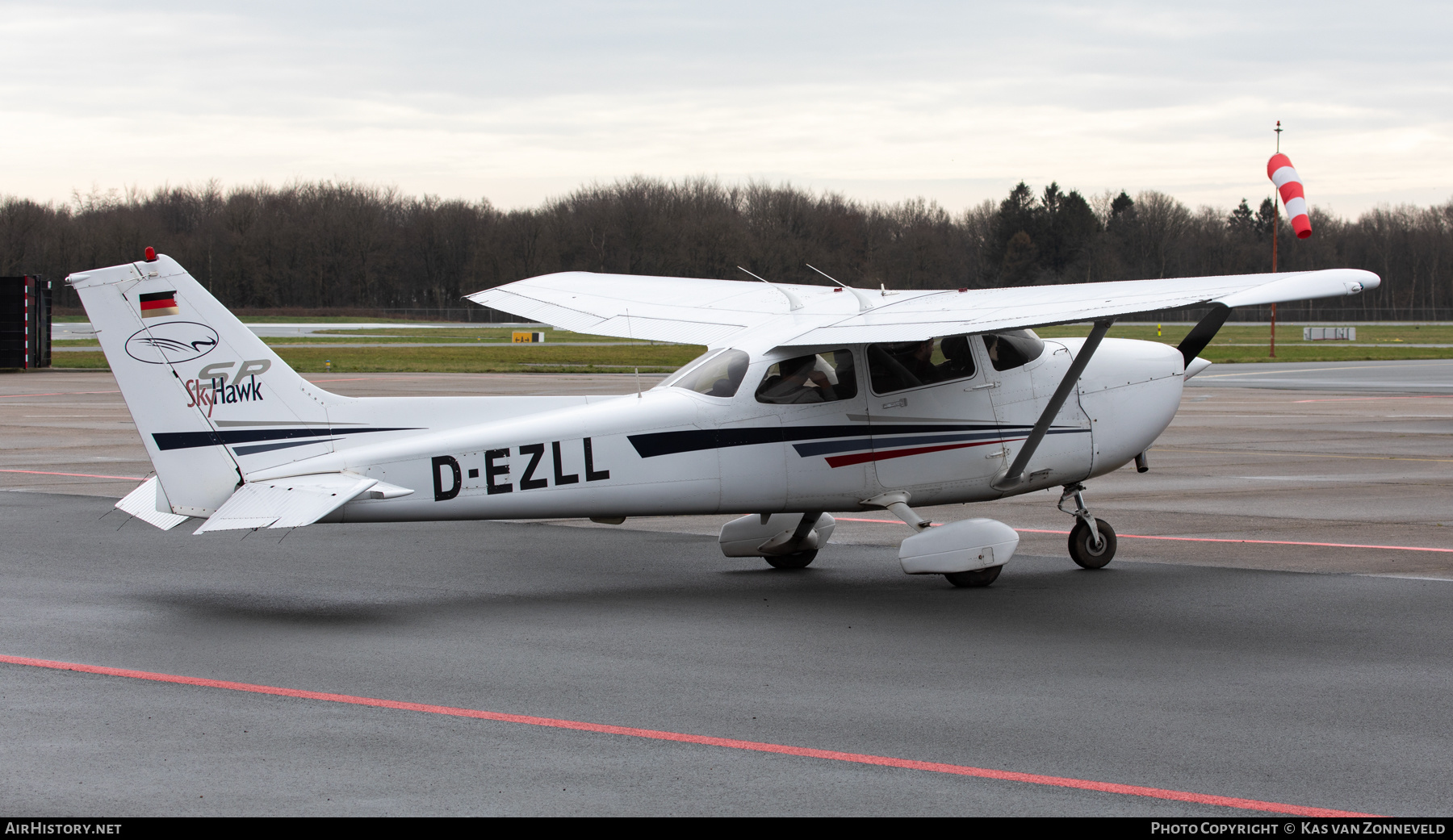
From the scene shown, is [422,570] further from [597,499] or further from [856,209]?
[856,209]

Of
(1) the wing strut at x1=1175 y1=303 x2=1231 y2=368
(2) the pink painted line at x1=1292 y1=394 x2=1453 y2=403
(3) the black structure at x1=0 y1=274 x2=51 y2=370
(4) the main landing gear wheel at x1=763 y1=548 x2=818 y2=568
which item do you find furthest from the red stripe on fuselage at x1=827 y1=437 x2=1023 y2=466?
(3) the black structure at x1=0 y1=274 x2=51 y2=370

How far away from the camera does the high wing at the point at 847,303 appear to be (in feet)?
26.0

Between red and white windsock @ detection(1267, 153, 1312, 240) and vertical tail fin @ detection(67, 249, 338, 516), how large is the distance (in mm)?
7239

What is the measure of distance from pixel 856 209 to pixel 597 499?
348ft

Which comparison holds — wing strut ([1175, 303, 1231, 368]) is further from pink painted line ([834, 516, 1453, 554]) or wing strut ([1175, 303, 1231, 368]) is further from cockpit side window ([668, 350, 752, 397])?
cockpit side window ([668, 350, 752, 397])

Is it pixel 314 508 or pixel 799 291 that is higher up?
pixel 799 291

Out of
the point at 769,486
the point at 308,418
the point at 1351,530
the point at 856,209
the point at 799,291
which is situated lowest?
the point at 1351,530

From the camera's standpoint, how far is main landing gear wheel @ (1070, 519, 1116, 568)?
9.95m

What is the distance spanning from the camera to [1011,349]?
9688mm

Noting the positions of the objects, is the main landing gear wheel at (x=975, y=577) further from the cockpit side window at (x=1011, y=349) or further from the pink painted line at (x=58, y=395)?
the pink painted line at (x=58, y=395)

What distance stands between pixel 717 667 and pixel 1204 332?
16.5ft

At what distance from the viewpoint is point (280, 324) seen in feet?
285
